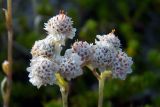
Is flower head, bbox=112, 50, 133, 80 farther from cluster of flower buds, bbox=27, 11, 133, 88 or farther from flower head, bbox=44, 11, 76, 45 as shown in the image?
flower head, bbox=44, 11, 76, 45

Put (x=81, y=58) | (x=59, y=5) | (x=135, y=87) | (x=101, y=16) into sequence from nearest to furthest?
(x=81, y=58), (x=135, y=87), (x=101, y=16), (x=59, y=5)

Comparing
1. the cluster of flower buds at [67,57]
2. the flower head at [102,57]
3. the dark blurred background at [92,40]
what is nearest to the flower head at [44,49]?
the cluster of flower buds at [67,57]

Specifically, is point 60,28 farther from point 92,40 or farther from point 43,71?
point 92,40

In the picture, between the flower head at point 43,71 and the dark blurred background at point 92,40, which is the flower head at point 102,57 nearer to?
the flower head at point 43,71

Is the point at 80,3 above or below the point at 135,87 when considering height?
above

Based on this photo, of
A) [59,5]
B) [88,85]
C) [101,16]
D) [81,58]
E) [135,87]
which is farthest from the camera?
→ [59,5]

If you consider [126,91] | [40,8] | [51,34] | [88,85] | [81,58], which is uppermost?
[40,8]

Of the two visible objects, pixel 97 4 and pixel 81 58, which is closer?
pixel 81 58

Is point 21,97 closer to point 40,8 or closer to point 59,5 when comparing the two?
point 40,8

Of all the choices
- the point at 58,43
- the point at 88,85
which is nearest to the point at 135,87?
the point at 88,85
